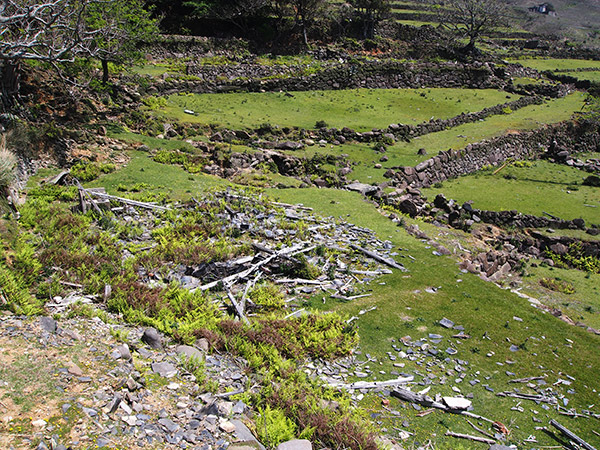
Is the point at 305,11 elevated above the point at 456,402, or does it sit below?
above

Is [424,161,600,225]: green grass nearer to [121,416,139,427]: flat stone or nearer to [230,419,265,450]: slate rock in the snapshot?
[230,419,265,450]: slate rock

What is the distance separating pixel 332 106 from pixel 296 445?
3415 centimetres

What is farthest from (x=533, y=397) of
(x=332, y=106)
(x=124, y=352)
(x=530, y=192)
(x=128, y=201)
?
(x=332, y=106)

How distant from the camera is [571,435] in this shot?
318 inches

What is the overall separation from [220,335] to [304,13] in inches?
1956

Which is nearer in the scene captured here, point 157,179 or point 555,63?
point 157,179

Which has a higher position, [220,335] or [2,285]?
[2,285]

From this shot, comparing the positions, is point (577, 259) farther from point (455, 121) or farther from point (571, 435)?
point (455, 121)

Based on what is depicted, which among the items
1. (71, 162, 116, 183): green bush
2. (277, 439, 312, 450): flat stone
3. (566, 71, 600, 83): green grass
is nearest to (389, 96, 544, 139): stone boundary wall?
(566, 71, 600, 83): green grass

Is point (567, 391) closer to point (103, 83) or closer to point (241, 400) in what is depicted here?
point (241, 400)

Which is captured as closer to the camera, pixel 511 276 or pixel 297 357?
pixel 297 357

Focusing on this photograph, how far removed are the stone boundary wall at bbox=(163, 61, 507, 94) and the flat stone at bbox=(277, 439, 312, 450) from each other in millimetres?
30544

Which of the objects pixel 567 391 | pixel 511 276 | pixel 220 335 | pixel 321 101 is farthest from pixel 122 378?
pixel 321 101

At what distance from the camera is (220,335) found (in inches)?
356
